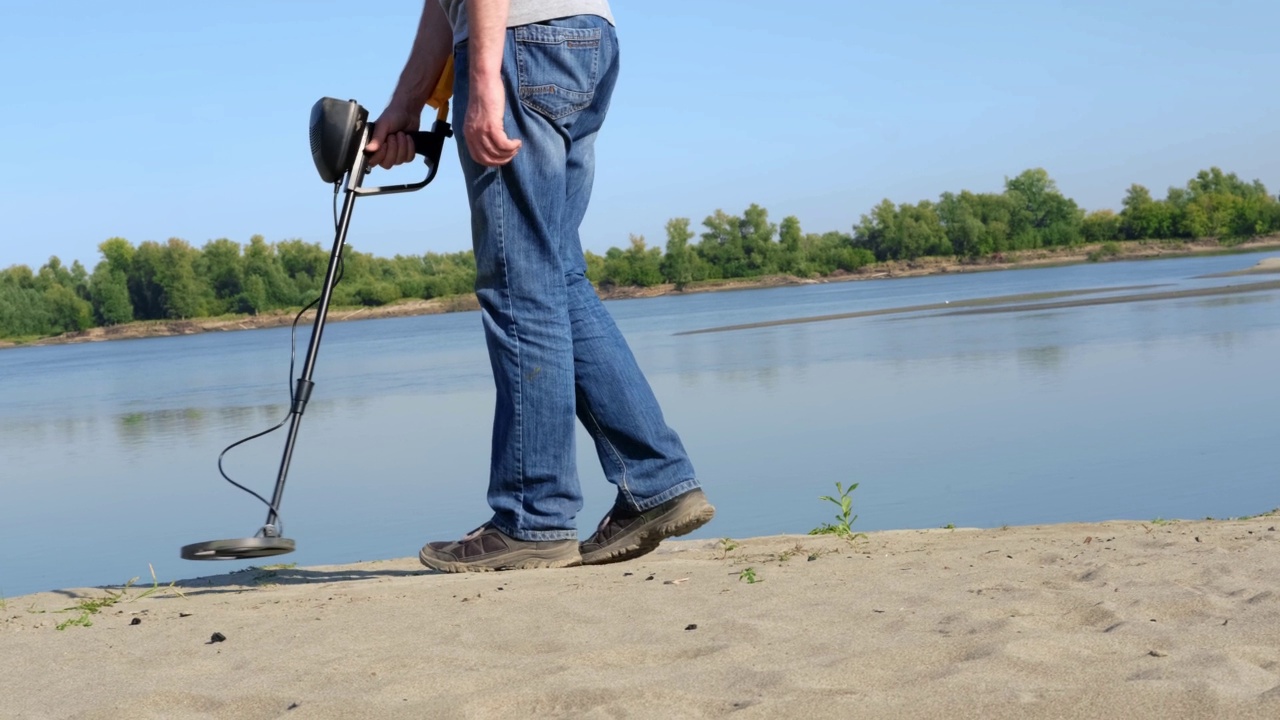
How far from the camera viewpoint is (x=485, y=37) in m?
2.98

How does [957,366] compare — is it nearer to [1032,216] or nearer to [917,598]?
[917,598]

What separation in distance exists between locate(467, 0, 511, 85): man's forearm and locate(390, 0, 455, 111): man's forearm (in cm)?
47

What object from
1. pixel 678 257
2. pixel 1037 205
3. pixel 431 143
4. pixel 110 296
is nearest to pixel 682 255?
pixel 678 257

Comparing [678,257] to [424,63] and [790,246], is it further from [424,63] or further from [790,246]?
[424,63]

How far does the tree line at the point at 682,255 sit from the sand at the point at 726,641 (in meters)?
79.4

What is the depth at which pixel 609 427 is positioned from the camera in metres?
3.29

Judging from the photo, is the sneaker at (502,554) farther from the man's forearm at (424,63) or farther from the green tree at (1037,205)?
the green tree at (1037,205)

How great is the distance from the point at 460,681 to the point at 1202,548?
176cm

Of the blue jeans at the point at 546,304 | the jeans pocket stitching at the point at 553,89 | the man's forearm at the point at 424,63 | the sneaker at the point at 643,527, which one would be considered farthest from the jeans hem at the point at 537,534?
the man's forearm at the point at 424,63

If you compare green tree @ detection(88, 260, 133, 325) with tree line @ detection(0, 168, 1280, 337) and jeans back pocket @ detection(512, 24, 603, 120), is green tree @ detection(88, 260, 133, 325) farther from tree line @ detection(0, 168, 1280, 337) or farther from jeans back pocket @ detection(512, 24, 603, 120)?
jeans back pocket @ detection(512, 24, 603, 120)

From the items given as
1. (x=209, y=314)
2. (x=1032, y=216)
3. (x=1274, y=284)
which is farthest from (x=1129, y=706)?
(x=1032, y=216)

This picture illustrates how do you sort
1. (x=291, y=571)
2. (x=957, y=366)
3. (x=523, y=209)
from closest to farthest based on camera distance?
(x=523, y=209) → (x=291, y=571) → (x=957, y=366)

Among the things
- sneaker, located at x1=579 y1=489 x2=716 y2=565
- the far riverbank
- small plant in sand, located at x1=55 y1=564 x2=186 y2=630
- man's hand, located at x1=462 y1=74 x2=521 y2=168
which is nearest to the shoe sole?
sneaker, located at x1=579 y1=489 x2=716 y2=565

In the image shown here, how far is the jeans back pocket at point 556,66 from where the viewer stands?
306 centimetres
